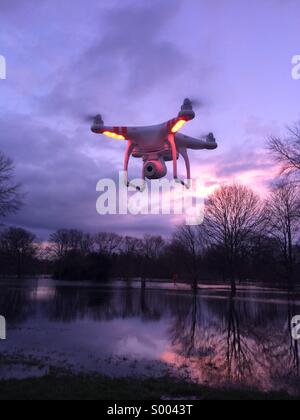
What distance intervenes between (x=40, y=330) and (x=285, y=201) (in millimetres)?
39406

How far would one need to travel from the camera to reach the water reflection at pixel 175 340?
35.3ft

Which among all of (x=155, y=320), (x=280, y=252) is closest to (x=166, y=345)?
(x=155, y=320)

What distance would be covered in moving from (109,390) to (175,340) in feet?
23.3

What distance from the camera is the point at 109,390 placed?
8.26 meters

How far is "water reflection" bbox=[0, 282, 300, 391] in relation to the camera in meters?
10.8

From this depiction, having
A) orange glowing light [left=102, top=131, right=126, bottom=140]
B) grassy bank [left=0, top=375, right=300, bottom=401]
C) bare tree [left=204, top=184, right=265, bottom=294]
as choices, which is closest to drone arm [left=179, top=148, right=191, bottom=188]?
orange glowing light [left=102, top=131, right=126, bottom=140]

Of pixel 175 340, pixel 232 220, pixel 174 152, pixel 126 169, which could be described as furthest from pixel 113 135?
pixel 232 220

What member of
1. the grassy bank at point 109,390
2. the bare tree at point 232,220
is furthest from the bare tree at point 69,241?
the grassy bank at point 109,390

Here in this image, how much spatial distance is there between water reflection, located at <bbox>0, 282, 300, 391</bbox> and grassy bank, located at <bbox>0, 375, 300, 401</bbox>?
977 millimetres

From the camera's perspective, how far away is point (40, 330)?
54.7ft

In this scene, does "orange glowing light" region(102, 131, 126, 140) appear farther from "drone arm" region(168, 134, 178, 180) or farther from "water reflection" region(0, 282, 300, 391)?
"water reflection" region(0, 282, 300, 391)

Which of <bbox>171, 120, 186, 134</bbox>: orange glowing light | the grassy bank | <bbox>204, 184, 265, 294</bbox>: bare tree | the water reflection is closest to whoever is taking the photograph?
<bbox>171, 120, 186, 134</bbox>: orange glowing light

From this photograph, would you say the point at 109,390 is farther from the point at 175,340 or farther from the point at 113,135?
the point at 175,340

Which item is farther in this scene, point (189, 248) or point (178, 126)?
point (189, 248)
